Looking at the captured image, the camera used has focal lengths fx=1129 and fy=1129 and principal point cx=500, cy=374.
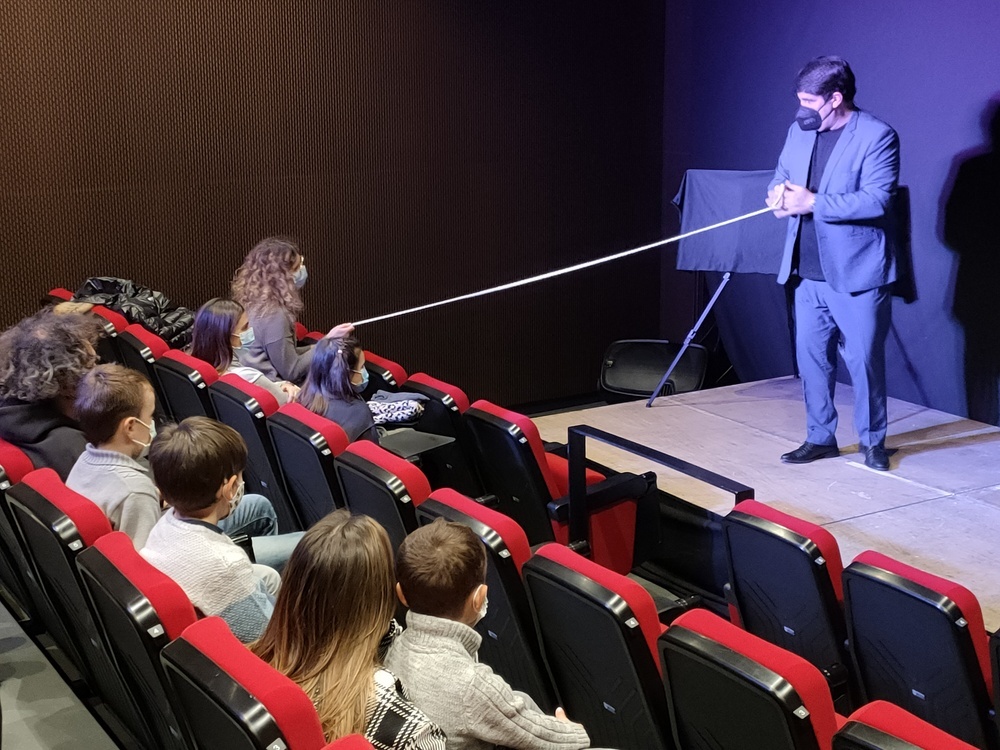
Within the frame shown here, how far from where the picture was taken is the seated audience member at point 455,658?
65.7 inches

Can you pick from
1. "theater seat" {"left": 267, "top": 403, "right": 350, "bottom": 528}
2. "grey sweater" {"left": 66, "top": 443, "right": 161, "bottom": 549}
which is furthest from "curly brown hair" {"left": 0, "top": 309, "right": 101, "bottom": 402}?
"theater seat" {"left": 267, "top": 403, "right": 350, "bottom": 528}

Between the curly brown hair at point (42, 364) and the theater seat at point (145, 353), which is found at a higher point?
the curly brown hair at point (42, 364)

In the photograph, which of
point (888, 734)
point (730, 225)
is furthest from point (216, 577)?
point (730, 225)

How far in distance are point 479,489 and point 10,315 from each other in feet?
7.87

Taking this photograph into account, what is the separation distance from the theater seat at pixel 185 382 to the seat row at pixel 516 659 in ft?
3.18

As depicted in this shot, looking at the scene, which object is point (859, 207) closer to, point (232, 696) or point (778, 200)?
point (778, 200)

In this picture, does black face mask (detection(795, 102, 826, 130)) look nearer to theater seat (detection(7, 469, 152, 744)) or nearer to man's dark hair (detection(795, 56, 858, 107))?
man's dark hair (detection(795, 56, 858, 107))

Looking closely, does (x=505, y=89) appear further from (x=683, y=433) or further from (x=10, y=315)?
(x=10, y=315)

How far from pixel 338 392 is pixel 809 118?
1.94m

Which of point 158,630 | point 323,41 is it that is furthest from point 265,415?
point 323,41

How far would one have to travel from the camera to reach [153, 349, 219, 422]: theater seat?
341cm

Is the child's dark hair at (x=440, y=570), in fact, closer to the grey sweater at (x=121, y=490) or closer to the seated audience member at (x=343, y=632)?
the seated audience member at (x=343, y=632)

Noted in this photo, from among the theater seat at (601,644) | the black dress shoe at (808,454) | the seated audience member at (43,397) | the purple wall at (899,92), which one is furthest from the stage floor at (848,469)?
the seated audience member at (43,397)

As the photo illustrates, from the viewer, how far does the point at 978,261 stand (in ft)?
15.1
